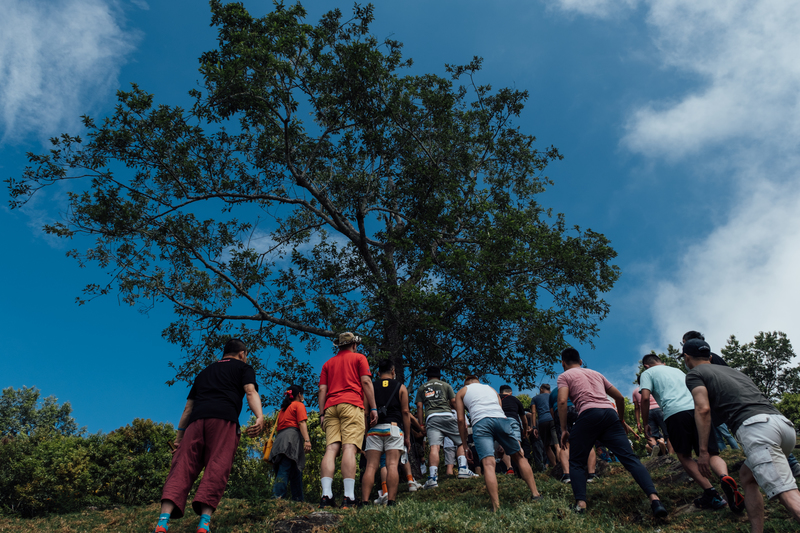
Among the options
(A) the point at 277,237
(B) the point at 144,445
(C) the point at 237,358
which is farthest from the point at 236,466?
(C) the point at 237,358

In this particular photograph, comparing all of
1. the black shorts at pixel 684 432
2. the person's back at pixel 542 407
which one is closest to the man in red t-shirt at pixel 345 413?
the black shorts at pixel 684 432

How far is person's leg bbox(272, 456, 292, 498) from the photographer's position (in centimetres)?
816

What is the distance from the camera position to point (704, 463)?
534 centimetres

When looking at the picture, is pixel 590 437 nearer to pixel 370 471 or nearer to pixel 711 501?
pixel 711 501

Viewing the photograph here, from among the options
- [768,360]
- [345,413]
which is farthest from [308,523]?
[768,360]

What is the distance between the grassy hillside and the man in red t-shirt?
505mm

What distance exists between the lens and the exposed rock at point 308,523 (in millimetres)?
5039

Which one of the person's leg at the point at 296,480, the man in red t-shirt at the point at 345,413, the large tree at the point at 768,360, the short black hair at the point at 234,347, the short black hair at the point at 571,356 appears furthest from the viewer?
the large tree at the point at 768,360

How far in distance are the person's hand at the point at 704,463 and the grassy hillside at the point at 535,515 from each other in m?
0.42

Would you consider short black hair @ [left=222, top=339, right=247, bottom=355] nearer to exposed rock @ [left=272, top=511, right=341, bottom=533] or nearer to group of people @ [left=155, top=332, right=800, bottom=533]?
group of people @ [left=155, top=332, right=800, bottom=533]

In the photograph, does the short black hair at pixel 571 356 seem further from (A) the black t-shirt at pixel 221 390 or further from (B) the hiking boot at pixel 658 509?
(A) the black t-shirt at pixel 221 390

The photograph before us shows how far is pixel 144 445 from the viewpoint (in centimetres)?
1306

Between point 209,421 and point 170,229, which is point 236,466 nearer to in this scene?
point 170,229

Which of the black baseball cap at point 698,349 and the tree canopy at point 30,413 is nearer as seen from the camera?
the black baseball cap at point 698,349
